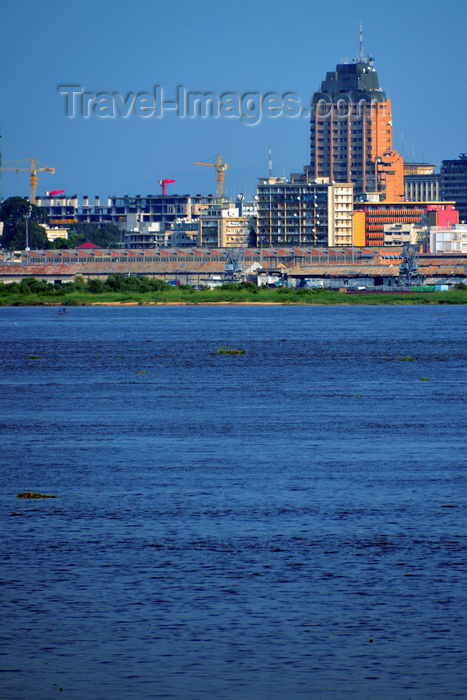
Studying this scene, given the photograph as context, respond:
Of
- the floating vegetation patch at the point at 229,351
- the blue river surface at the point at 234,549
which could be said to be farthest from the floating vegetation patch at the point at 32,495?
the floating vegetation patch at the point at 229,351

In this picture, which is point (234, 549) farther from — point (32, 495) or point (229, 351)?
point (229, 351)

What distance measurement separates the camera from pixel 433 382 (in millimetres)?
51625

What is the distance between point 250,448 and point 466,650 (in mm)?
16734

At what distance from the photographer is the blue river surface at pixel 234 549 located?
13.8 m

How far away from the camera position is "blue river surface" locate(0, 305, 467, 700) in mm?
13750

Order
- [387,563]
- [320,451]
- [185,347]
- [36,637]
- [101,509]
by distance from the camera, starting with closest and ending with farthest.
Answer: [36,637], [387,563], [101,509], [320,451], [185,347]

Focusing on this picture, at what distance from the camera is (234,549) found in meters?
19.0

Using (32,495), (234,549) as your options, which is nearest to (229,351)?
(32,495)

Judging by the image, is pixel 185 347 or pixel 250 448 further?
pixel 185 347

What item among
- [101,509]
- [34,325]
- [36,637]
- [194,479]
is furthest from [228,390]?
[34,325]

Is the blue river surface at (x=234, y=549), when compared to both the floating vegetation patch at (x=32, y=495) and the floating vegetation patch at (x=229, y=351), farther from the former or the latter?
the floating vegetation patch at (x=229, y=351)

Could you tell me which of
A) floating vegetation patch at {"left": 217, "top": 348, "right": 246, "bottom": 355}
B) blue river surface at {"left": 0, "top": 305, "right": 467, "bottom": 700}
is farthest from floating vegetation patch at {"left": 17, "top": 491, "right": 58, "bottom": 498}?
floating vegetation patch at {"left": 217, "top": 348, "right": 246, "bottom": 355}

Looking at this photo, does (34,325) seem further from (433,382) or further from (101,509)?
(101,509)

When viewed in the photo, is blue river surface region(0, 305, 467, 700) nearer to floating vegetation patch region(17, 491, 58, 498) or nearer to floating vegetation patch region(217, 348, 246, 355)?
floating vegetation patch region(17, 491, 58, 498)
